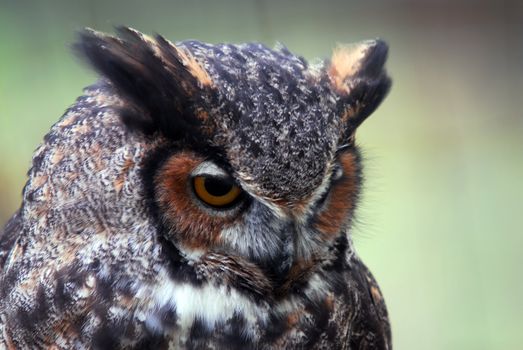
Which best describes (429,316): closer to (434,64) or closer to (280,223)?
(434,64)

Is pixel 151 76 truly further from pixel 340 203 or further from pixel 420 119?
pixel 420 119

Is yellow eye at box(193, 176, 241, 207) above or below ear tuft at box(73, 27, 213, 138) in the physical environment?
below

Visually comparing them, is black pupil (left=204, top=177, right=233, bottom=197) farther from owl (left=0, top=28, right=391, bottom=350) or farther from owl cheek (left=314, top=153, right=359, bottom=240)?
owl cheek (left=314, top=153, right=359, bottom=240)

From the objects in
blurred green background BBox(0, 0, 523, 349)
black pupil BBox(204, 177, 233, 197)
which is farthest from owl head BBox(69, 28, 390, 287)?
blurred green background BBox(0, 0, 523, 349)

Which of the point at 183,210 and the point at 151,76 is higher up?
the point at 151,76

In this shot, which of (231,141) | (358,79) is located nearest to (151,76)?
(231,141)

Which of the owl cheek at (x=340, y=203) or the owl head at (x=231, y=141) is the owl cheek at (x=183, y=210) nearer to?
the owl head at (x=231, y=141)
